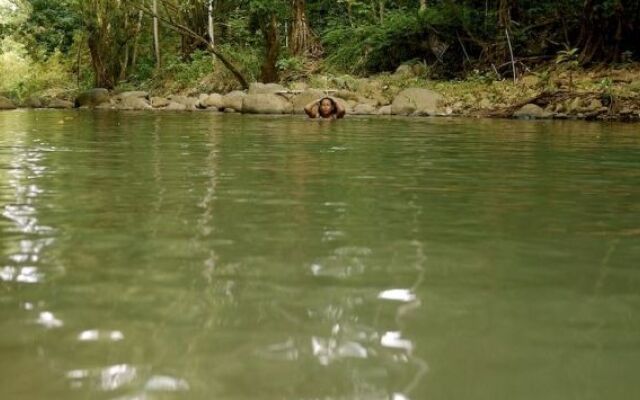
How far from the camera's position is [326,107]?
45.9 ft

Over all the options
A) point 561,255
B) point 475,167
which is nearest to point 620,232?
point 561,255

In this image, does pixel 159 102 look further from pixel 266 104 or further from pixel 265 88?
pixel 266 104

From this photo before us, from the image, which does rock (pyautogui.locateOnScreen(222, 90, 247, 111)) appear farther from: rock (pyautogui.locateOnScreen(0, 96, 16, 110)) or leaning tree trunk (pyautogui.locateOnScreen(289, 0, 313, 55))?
rock (pyautogui.locateOnScreen(0, 96, 16, 110))

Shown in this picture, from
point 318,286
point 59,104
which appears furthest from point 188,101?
point 318,286

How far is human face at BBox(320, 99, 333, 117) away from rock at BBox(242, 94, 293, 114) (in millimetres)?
3897

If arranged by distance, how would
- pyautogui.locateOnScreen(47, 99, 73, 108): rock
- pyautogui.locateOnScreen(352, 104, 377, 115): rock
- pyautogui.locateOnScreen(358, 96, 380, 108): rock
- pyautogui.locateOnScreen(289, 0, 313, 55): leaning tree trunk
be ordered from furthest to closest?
pyautogui.locateOnScreen(289, 0, 313, 55): leaning tree trunk, pyautogui.locateOnScreen(47, 99, 73, 108): rock, pyautogui.locateOnScreen(358, 96, 380, 108): rock, pyautogui.locateOnScreen(352, 104, 377, 115): rock

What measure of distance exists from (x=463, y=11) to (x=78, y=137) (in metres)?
13.6

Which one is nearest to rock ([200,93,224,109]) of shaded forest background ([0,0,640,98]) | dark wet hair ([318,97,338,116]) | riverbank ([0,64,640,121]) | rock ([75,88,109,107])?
riverbank ([0,64,640,121])

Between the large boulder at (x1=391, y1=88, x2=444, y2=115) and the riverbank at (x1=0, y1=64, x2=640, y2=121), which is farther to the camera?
the large boulder at (x1=391, y1=88, x2=444, y2=115)

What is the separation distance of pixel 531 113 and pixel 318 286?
1353 cm

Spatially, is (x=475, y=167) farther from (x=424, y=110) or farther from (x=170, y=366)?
(x=424, y=110)

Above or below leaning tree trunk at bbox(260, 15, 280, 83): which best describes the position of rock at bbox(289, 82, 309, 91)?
below

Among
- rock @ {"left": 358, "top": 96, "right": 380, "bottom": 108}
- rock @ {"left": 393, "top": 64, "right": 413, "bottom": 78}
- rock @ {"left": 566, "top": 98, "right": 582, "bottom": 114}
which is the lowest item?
rock @ {"left": 566, "top": 98, "right": 582, "bottom": 114}

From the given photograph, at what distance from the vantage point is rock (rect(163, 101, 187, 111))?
20.6 metres
